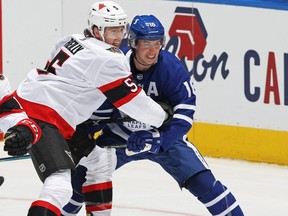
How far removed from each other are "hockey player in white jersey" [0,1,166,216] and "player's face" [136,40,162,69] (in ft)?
0.47

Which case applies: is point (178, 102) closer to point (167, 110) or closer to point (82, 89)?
point (167, 110)

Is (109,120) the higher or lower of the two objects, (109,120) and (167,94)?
the lower

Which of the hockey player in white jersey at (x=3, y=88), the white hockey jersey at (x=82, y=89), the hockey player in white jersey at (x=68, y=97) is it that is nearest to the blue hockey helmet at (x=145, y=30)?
the hockey player in white jersey at (x=68, y=97)

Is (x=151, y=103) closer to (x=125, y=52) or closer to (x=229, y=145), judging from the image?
(x=125, y=52)

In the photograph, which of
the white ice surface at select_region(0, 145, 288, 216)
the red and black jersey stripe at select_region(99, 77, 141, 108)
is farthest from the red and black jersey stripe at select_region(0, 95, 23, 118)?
the white ice surface at select_region(0, 145, 288, 216)

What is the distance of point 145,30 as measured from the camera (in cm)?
562

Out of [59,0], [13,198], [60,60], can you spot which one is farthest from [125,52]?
A: [59,0]

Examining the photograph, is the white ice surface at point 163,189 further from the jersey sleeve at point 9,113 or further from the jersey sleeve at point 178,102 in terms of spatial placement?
the jersey sleeve at point 9,113

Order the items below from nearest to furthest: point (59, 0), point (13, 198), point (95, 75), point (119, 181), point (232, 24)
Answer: point (95, 75) → point (13, 198) → point (119, 181) → point (232, 24) → point (59, 0)

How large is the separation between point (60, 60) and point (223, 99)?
273 centimetres

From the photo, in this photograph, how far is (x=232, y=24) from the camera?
7.87 metres

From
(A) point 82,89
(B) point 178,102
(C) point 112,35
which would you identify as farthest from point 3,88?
(B) point 178,102

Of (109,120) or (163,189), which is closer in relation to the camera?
(109,120)

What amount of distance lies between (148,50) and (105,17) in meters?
0.28
